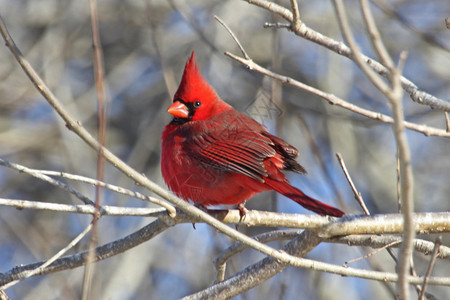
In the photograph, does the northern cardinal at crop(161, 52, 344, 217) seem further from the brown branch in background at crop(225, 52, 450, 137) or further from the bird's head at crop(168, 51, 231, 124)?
the brown branch in background at crop(225, 52, 450, 137)

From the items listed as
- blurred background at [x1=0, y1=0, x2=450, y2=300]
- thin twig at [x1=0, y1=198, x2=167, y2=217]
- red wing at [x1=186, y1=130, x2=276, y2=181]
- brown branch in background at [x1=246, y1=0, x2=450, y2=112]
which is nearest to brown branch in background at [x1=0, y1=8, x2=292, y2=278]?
thin twig at [x1=0, y1=198, x2=167, y2=217]

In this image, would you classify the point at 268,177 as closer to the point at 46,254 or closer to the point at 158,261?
the point at 46,254

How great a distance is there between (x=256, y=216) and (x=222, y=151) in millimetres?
628

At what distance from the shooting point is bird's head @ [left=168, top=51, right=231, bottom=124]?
3.23 meters

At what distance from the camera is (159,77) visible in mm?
6320

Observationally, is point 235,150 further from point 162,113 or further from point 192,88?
point 162,113

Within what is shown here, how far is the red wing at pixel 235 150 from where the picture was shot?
270 centimetres

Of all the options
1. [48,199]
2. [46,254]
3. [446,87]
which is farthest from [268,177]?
[48,199]

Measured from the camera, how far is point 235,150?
288 cm

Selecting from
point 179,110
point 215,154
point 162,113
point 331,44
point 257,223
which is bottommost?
point 257,223

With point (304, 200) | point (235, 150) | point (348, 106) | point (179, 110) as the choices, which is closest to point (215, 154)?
point (235, 150)

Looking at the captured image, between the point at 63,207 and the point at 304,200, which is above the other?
the point at 304,200

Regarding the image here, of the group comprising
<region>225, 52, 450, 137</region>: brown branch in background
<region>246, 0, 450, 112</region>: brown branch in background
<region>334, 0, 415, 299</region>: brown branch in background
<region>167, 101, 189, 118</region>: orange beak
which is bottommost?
<region>334, 0, 415, 299</region>: brown branch in background

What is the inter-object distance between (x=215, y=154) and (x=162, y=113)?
3.03 m
